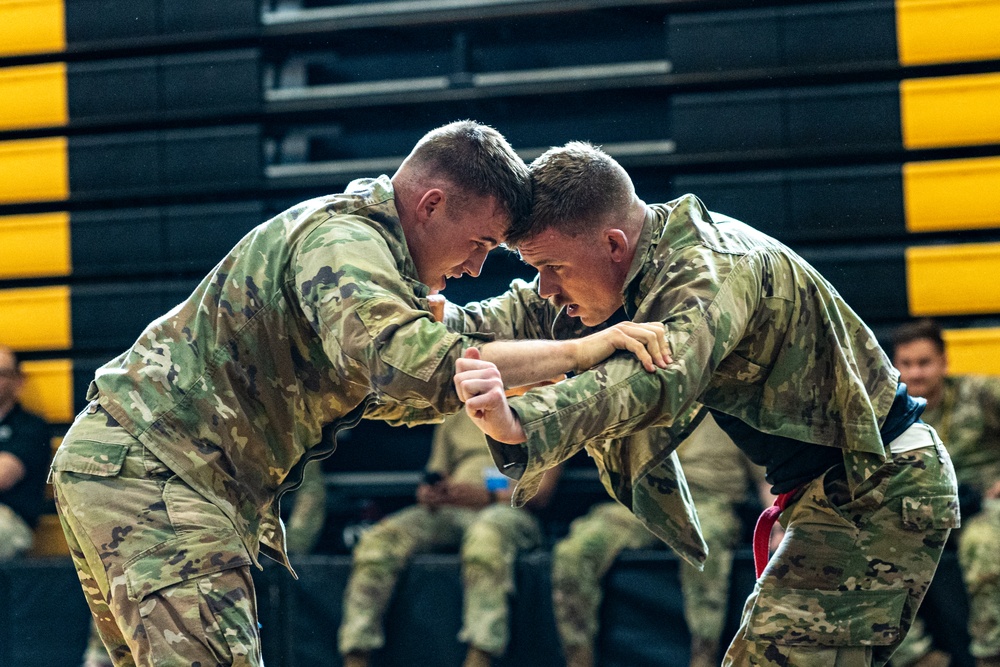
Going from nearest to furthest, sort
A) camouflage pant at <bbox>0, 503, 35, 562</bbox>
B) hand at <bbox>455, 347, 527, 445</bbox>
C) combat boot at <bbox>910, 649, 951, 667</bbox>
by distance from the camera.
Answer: hand at <bbox>455, 347, 527, 445</bbox>, combat boot at <bbox>910, 649, 951, 667</bbox>, camouflage pant at <bbox>0, 503, 35, 562</bbox>

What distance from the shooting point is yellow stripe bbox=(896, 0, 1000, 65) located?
450cm

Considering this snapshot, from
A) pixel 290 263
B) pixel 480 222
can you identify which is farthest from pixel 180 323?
pixel 480 222

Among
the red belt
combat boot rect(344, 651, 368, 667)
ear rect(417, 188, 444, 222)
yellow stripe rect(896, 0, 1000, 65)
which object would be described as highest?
yellow stripe rect(896, 0, 1000, 65)

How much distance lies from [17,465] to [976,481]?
3829mm

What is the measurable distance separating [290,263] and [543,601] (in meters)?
2.31

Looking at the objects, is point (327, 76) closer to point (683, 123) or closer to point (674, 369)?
point (683, 123)

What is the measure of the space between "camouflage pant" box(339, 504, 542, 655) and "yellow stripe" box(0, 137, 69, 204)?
2417 millimetres

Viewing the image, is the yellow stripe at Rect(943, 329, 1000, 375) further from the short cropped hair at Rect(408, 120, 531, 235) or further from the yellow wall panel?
the yellow wall panel

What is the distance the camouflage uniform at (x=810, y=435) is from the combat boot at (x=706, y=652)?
168 cm

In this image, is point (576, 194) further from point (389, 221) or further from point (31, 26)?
point (31, 26)

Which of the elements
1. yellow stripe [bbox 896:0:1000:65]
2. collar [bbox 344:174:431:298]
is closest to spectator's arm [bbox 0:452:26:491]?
collar [bbox 344:174:431:298]

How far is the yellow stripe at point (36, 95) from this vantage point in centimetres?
538

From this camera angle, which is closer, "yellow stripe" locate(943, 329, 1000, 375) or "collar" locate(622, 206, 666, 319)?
"collar" locate(622, 206, 666, 319)

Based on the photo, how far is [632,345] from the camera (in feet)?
6.68
